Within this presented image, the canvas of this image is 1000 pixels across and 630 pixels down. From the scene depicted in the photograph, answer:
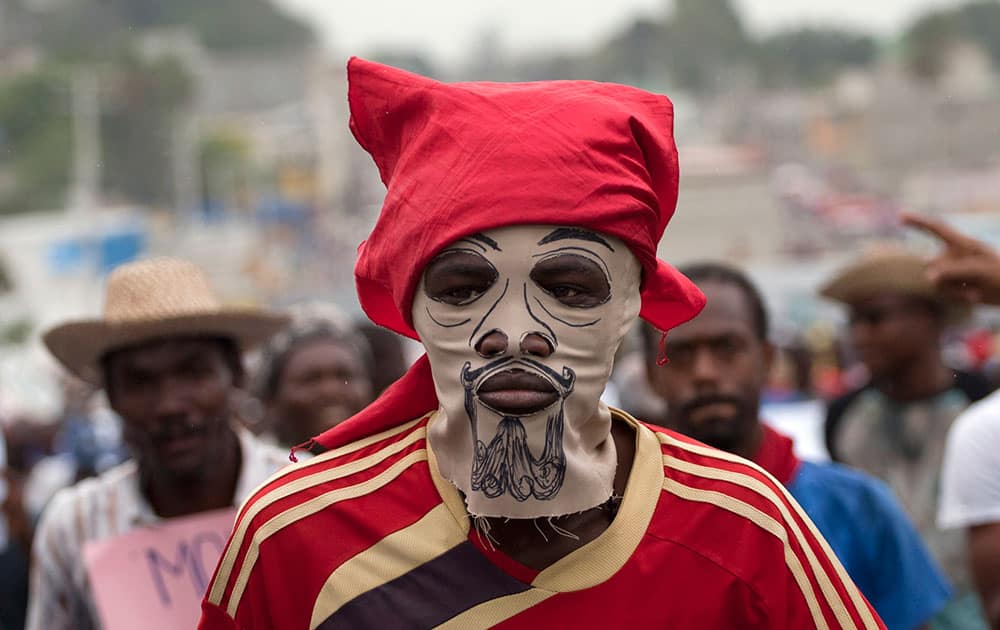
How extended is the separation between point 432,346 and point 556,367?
221 millimetres

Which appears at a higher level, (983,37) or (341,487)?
(341,487)

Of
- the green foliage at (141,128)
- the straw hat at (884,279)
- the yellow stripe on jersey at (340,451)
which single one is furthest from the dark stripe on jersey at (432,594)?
the green foliage at (141,128)

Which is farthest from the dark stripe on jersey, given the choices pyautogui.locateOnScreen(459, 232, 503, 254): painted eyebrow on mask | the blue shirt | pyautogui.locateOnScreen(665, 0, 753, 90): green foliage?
pyautogui.locateOnScreen(665, 0, 753, 90): green foliage

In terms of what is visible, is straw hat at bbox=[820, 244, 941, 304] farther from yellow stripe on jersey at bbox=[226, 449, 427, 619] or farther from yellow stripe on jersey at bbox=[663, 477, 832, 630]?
yellow stripe on jersey at bbox=[226, 449, 427, 619]

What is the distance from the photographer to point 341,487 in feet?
9.39

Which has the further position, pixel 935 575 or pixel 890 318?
pixel 890 318

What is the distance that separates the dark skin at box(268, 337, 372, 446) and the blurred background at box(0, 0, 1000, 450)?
2693cm

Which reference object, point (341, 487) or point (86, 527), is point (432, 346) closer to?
point (341, 487)

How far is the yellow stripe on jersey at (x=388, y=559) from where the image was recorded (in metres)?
2.77

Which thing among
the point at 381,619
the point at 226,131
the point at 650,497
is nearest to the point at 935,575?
the point at 650,497

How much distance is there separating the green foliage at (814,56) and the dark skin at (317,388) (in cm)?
9527

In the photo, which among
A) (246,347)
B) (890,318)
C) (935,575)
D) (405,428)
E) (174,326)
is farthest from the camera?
(890,318)

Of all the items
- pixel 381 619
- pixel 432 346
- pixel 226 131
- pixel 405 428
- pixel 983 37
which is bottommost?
pixel 226 131

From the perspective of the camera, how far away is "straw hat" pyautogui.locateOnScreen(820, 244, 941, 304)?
20.5 feet
